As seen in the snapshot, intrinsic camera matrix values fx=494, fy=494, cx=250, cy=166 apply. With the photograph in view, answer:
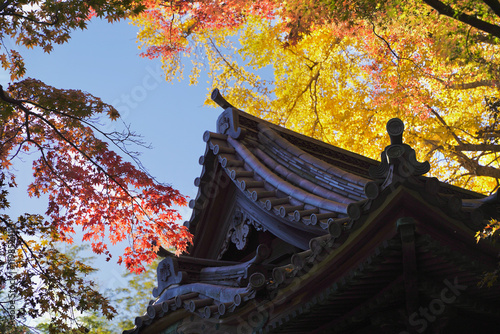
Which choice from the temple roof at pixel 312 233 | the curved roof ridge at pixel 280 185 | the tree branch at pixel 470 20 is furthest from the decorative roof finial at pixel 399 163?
the tree branch at pixel 470 20

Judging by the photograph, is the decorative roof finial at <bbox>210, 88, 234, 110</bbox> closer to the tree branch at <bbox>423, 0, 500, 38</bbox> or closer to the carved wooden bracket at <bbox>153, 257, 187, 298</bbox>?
the carved wooden bracket at <bbox>153, 257, 187, 298</bbox>

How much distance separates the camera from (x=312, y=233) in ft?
19.1

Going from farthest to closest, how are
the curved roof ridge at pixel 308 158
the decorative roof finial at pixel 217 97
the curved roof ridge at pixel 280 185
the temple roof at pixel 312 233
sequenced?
the decorative roof finial at pixel 217 97, the curved roof ridge at pixel 308 158, the curved roof ridge at pixel 280 185, the temple roof at pixel 312 233

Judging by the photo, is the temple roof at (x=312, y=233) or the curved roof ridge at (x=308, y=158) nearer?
the temple roof at (x=312, y=233)

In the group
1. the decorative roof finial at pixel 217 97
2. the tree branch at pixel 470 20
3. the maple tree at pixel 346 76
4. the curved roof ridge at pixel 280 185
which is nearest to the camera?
the curved roof ridge at pixel 280 185

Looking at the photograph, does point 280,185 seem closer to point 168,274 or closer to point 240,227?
point 240,227

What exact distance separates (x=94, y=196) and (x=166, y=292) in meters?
2.08

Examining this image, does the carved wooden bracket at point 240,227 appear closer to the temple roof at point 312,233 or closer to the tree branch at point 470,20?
the temple roof at point 312,233

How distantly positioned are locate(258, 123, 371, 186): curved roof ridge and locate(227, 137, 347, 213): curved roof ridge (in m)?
0.44

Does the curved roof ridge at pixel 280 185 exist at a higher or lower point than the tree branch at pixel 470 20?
lower

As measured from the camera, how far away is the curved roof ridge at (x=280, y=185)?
18.3 ft

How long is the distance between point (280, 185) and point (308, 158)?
0.61 meters

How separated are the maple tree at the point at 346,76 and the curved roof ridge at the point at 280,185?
8.17m

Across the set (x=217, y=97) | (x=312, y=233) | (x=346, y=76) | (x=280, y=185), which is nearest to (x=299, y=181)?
(x=280, y=185)
